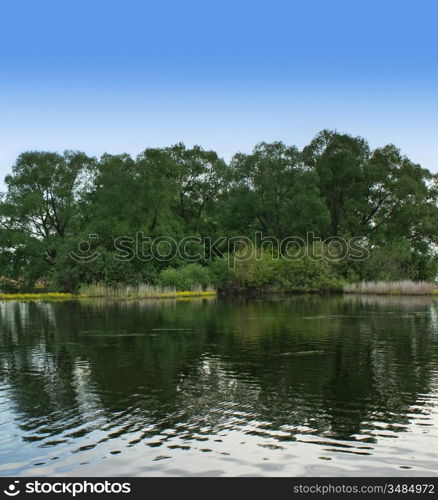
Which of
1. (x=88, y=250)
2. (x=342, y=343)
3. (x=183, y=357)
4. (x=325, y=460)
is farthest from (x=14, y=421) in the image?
(x=88, y=250)

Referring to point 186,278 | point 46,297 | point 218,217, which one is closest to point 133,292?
point 186,278

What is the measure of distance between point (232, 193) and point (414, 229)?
2260 centimetres

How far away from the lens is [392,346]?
58.6ft

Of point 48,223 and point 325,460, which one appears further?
point 48,223

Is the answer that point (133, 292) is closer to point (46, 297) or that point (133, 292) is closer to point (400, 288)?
point (46, 297)

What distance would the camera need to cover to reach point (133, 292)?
53.7 m

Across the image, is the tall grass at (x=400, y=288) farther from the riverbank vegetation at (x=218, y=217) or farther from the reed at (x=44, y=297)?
the reed at (x=44, y=297)

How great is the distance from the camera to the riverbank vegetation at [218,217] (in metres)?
61.4

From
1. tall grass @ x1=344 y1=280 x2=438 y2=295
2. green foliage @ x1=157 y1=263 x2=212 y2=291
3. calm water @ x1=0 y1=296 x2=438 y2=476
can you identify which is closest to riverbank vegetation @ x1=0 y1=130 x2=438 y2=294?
green foliage @ x1=157 y1=263 x2=212 y2=291

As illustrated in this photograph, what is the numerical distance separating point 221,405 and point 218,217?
64.0 metres

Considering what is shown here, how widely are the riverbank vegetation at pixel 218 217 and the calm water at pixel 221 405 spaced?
38.2m

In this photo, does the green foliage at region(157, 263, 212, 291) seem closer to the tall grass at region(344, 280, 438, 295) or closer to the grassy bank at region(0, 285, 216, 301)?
the grassy bank at region(0, 285, 216, 301)

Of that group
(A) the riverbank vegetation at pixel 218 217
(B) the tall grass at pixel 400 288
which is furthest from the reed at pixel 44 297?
(B) the tall grass at pixel 400 288

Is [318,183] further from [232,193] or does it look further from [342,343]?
[342,343]
